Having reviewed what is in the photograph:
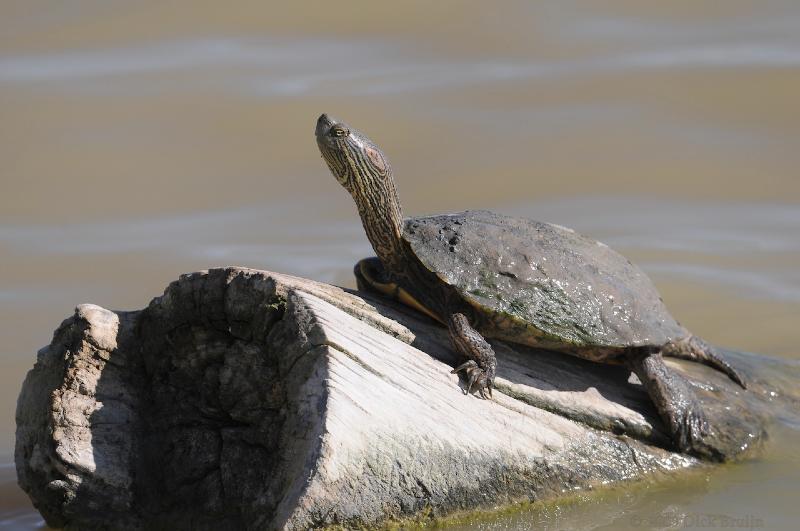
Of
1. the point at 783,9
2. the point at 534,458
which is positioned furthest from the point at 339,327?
the point at 783,9

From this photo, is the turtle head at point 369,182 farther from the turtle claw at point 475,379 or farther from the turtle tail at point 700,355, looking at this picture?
the turtle tail at point 700,355

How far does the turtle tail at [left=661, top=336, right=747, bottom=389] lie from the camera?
4.93 metres

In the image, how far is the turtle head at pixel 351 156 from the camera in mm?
4477

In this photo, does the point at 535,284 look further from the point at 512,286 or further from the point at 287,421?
the point at 287,421

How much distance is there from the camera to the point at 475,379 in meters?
3.96

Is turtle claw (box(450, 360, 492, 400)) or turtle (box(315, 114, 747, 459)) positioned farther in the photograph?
turtle (box(315, 114, 747, 459))

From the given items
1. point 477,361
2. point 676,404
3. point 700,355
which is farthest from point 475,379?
point 700,355

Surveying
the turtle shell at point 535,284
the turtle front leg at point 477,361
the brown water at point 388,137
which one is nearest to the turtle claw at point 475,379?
the turtle front leg at point 477,361

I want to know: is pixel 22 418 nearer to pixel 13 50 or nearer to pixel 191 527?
pixel 191 527

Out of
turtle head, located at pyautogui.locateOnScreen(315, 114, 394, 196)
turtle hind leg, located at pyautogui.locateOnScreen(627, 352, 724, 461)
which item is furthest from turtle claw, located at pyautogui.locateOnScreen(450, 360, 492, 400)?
turtle head, located at pyautogui.locateOnScreen(315, 114, 394, 196)

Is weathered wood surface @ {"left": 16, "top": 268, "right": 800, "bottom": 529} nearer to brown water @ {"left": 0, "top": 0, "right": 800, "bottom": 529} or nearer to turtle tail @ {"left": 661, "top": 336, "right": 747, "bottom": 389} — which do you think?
turtle tail @ {"left": 661, "top": 336, "right": 747, "bottom": 389}

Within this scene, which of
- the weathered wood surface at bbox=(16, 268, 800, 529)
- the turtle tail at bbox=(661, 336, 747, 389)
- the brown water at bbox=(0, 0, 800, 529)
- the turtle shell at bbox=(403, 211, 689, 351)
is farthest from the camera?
the brown water at bbox=(0, 0, 800, 529)

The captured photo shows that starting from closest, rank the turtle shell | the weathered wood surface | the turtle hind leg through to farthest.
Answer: the weathered wood surface → the turtle shell → the turtle hind leg

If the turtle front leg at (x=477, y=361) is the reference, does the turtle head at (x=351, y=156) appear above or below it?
above
